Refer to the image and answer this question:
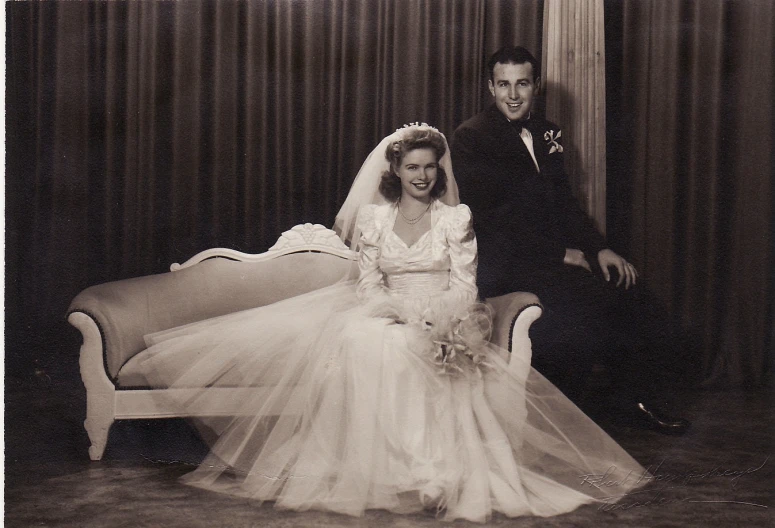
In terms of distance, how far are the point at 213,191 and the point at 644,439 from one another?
2.49 metres

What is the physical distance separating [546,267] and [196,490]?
5.81 feet

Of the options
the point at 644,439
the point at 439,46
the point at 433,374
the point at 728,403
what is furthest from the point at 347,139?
the point at 728,403

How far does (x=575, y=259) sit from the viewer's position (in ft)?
12.0

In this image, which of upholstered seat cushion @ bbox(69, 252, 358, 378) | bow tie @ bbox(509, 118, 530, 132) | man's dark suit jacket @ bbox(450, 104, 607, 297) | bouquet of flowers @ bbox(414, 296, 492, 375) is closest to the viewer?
bouquet of flowers @ bbox(414, 296, 492, 375)

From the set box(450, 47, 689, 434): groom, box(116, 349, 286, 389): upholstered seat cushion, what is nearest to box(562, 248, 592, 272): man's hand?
box(450, 47, 689, 434): groom

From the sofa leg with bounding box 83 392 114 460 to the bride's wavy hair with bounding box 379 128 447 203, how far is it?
1.44 meters

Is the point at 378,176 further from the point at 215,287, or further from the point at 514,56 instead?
the point at 215,287

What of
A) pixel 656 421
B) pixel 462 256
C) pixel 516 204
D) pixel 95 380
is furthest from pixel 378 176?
pixel 656 421

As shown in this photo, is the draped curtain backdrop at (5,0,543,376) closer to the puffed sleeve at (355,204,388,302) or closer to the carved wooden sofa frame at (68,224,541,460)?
the carved wooden sofa frame at (68,224,541,460)

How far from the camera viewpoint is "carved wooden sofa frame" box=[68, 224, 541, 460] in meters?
3.22

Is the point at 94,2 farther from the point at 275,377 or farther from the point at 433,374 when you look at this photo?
the point at 433,374

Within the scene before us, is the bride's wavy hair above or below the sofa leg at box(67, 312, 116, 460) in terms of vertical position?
above
